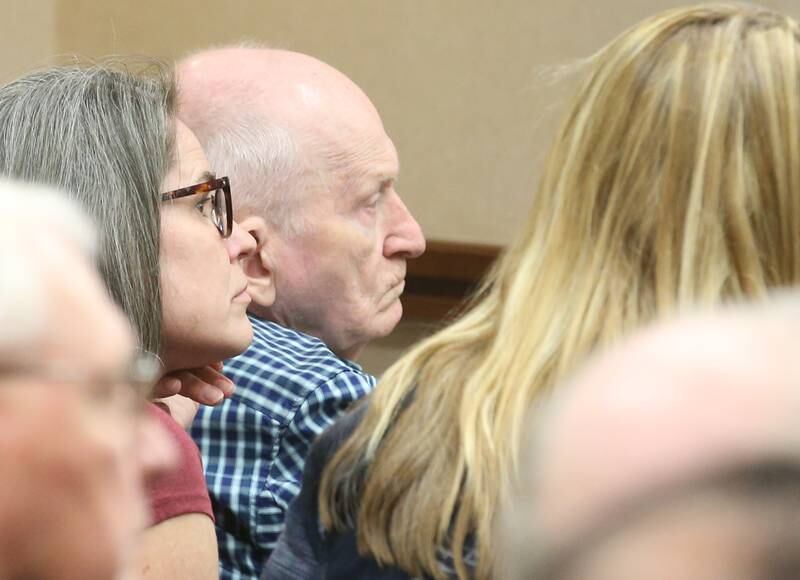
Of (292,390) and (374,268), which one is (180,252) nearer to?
(292,390)

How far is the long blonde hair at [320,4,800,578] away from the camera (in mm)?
1305

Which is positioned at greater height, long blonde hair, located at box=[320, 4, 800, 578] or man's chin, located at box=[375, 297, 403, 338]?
long blonde hair, located at box=[320, 4, 800, 578]

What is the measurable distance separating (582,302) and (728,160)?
21 cm

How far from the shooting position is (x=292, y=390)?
6.76 ft

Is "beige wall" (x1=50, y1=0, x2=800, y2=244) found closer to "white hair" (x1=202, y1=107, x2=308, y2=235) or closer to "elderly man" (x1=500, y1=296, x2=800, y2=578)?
"white hair" (x1=202, y1=107, x2=308, y2=235)

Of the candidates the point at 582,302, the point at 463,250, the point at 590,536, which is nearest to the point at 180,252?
the point at 582,302

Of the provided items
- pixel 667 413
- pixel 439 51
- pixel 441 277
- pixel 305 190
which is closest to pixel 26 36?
pixel 439 51

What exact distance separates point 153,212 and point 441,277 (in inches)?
95.3

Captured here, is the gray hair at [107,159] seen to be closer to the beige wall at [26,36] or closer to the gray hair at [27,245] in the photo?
the gray hair at [27,245]

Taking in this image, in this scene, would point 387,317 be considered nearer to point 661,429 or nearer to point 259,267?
point 259,267

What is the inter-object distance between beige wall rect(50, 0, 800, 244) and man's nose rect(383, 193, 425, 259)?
1.26 meters

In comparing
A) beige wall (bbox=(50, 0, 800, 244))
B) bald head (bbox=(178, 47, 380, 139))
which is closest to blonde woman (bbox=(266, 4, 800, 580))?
bald head (bbox=(178, 47, 380, 139))

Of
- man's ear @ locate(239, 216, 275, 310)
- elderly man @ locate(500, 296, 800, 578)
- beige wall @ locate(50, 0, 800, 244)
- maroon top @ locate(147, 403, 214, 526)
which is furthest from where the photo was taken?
beige wall @ locate(50, 0, 800, 244)

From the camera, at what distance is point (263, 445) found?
2061 mm
